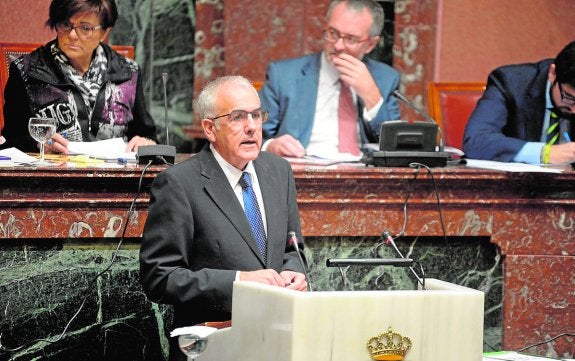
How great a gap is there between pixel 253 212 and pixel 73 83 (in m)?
1.60

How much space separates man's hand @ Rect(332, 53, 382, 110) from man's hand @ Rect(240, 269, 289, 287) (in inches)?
75.4

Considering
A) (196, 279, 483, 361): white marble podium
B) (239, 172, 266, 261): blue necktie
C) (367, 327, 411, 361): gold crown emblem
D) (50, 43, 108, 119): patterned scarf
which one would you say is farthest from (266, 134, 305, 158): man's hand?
(367, 327, 411, 361): gold crown emblem

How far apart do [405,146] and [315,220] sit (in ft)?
1.85

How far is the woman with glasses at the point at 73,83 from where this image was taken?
172 inches

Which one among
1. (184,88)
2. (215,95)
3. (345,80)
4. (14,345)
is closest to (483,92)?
(345,80)

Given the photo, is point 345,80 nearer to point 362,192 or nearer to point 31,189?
point 362,192

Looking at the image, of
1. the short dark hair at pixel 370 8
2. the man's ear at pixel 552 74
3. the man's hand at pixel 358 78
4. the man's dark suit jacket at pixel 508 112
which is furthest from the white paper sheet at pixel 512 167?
the short dark hair at pixel 370 8

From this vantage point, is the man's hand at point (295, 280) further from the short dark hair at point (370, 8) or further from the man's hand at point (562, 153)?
the short dark hair at point (370, 8)

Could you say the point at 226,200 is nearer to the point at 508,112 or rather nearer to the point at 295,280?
the point at 295,280

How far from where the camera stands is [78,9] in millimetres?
4363

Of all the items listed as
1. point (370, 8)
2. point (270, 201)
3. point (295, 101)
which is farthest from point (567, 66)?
point (270, 201)

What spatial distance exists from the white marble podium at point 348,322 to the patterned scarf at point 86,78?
2.12 meters

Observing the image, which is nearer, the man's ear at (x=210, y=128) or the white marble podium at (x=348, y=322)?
the white marble podium at (x=348, y=322)

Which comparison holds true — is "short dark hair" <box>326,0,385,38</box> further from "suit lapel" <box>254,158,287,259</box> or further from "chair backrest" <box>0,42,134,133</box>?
"suit lapel" <box>254,158,287,259</box>
